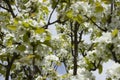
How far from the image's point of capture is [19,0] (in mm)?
15469

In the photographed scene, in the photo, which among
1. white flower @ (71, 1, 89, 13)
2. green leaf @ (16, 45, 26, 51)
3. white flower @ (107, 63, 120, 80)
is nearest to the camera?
white flower @ (107, 63, 120, 80)

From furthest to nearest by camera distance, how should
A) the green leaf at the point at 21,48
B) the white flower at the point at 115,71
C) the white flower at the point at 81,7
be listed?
1. the white flower at the point at 81,7
2. the green leaf at the point at 21,48
3. the white flower at the point at 115,71

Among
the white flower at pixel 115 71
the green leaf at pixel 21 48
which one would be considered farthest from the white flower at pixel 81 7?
the white flower at pixel 115 71

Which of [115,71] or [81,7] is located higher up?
[81,7]

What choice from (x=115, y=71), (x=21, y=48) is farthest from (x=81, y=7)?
(x=115, y=71)

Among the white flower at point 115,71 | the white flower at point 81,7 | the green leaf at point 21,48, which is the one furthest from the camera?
the white flower at point 81,7

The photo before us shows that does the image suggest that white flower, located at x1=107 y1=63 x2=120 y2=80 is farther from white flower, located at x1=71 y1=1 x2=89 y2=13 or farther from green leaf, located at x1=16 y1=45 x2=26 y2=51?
white flower, located at x1=71 y1=1 x2=89 y2=13

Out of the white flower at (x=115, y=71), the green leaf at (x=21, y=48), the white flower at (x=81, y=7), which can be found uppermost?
Answer: the white flower at (x=81, y=7)

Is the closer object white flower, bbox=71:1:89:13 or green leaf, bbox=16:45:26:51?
green leaf, bbox=16:45:26:51

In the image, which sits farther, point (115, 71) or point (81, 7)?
point (81, 7)

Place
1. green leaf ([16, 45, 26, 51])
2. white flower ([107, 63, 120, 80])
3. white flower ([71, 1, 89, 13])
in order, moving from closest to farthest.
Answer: white flower ([107, 63, 120, 80]), green leaf ([16, 45, 26, 51]), white flower ([71, 1, 89, 13])

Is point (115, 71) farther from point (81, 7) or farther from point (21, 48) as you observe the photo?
point (81, 7)

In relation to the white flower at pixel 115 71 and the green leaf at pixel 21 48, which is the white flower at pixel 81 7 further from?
the white flower at pixel 115 71

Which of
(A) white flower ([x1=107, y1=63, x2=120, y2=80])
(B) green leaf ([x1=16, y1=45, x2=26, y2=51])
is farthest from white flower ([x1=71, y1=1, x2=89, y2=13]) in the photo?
(A) white flower ([x1=107, y1=63, x2=120, y2=80])
